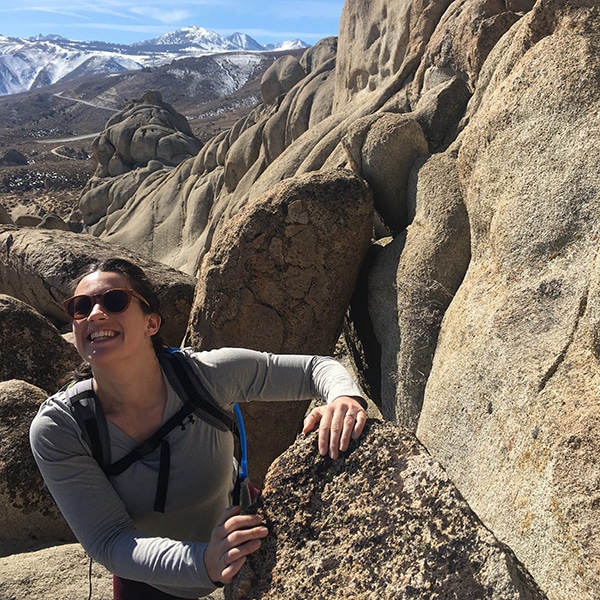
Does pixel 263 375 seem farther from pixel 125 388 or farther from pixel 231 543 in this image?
pixel 231 543

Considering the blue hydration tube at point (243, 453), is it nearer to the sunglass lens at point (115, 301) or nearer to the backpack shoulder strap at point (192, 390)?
the backpack shoulder strap at point (192, 390)

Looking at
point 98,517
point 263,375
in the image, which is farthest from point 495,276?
point 98,517

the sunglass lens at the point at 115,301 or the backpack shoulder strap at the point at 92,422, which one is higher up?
the sunglass lens at the point at 115,301

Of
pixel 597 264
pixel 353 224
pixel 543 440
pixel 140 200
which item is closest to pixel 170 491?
pixel 543 440

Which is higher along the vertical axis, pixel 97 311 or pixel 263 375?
pixel 97 311

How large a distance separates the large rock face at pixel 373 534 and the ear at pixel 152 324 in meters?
0.84

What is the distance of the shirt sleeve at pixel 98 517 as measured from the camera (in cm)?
223

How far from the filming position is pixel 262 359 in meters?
2.91

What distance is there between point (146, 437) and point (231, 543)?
608 millimetres

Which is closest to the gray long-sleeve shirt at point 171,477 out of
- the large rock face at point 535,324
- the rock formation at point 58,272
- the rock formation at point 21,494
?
the large rock face at point 535,324

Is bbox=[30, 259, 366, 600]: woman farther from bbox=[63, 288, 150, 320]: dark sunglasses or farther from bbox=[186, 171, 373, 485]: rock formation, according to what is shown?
bbox=[186, 171, 373, 485]: rock formation

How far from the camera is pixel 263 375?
2883 mm

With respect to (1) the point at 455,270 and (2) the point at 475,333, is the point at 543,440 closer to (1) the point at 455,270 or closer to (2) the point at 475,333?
(2) the point at 475,333

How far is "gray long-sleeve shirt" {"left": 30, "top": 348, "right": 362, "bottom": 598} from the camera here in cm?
226
